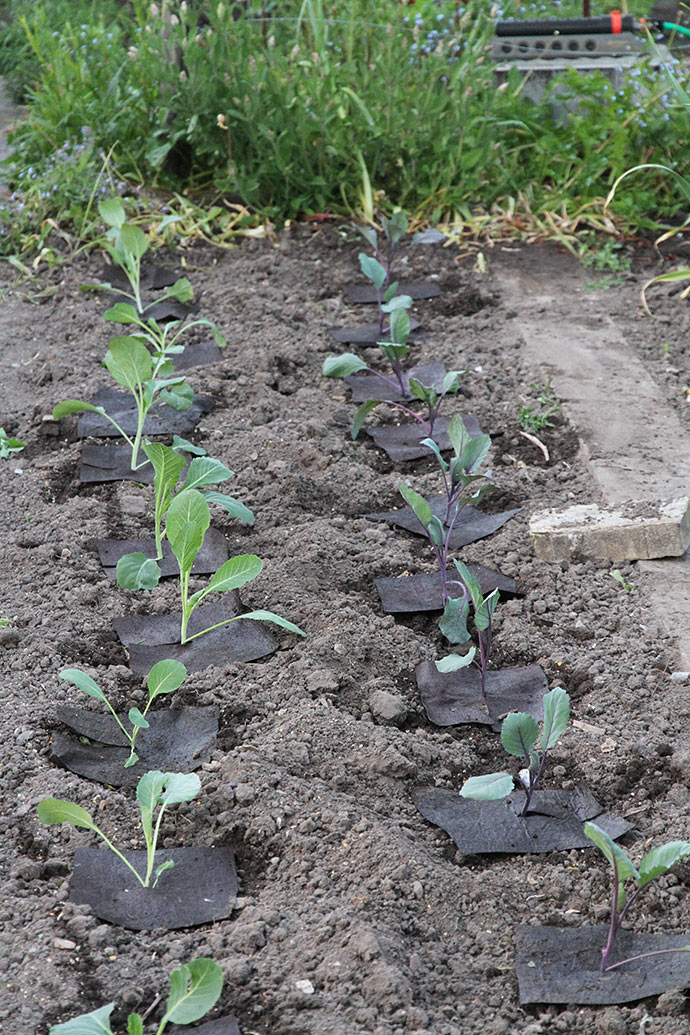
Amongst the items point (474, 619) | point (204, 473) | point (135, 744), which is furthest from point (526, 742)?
point (204, 473)

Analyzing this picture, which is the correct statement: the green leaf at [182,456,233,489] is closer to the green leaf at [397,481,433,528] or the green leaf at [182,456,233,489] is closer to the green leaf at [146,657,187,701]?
the green leaf at [397,481,433,528]

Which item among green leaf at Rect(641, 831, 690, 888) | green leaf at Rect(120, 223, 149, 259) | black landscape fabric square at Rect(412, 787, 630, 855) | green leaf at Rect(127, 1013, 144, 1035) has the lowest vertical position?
black landscape fabric square at Rect(412, 787, 630, 855)

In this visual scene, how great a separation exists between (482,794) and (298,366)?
6.62ft

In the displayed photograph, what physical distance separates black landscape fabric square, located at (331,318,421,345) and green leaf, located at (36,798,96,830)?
2247mm

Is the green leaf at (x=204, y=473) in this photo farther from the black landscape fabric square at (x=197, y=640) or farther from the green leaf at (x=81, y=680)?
the green leaf at (x=81, y=680)

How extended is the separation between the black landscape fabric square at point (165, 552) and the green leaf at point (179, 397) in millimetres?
438

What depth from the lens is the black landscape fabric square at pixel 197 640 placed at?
2115 mm

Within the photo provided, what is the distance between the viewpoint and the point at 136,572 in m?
2.23

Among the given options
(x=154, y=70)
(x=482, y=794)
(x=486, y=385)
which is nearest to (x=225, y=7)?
(x=154, y=70)

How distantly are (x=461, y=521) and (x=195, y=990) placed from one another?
152cm

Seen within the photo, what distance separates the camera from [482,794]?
1559 millimetres

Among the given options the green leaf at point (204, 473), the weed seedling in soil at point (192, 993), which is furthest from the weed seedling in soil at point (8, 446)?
the weed seedling in soil at point (192, 993)

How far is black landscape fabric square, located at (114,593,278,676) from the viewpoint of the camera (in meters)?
2.12

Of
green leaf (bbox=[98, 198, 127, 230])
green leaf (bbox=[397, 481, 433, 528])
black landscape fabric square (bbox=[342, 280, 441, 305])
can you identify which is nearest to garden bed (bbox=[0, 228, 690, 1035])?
green leaf (bbox=[397, 481, 433, 528])
